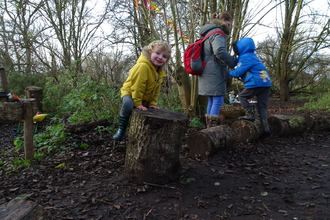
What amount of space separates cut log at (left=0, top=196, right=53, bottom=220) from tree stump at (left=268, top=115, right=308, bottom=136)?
410 cm

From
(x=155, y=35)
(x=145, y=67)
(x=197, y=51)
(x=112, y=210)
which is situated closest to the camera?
(x=112, y=210)

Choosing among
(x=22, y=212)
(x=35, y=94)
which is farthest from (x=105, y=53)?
(x=22, y=212)

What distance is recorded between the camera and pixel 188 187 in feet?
8.09

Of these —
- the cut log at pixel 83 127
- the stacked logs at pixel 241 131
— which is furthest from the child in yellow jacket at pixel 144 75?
the cut log at pixel 83 127

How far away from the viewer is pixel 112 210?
2.08 metres

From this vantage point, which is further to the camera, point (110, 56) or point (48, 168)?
point (110, 56)

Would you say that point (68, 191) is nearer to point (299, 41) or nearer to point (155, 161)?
point (155, 161)

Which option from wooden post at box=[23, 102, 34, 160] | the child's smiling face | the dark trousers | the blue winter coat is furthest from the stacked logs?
wooden post at box=[23, 102, 34, 160]

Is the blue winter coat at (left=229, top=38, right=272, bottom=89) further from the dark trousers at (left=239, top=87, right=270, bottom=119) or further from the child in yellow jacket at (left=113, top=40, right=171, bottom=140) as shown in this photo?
the child in yellow jacket at (left=113, top=40, right=171, bottom=140)

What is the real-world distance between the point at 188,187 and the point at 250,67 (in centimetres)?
215

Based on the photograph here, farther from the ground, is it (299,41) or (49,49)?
(299,41)

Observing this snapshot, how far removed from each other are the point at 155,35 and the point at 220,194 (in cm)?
361

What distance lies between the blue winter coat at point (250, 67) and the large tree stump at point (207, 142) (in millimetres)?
941

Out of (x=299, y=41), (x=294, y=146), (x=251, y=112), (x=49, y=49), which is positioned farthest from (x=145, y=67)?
(x=299, y=41)
